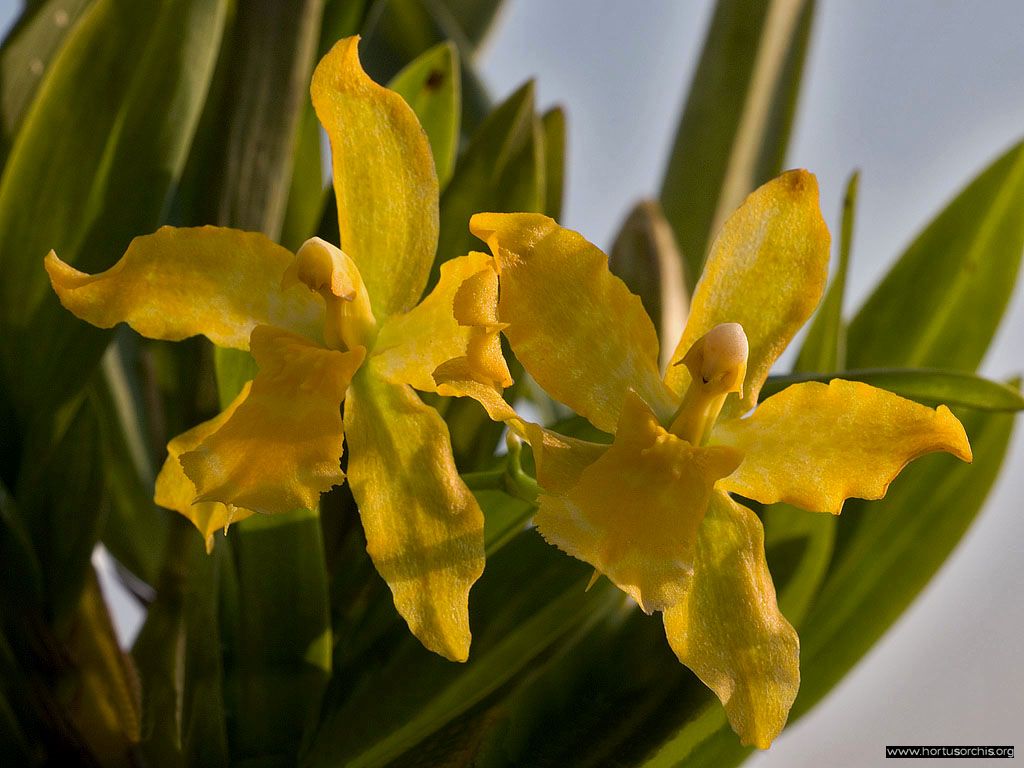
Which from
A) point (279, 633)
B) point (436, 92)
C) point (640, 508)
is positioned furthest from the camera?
point (436, 92)

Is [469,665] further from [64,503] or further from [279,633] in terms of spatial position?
[64,503]

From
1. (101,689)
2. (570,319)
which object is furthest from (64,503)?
(570,319)

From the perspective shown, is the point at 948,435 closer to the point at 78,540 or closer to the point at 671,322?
the point at 671,322

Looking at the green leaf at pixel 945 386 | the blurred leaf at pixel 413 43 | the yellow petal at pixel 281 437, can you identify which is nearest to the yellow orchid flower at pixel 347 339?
the yellow petal at pixel 281 437

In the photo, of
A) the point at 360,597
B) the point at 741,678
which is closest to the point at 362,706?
the point at 360,597

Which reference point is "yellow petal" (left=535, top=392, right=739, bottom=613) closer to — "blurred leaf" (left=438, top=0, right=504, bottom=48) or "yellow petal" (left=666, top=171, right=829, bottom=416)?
"yellow petal" (left=666, top=171, right=829, bottom=416)

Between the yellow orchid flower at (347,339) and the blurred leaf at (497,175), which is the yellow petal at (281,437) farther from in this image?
the blurred leaf at (497,175)

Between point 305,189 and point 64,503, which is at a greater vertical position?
point 305,189
